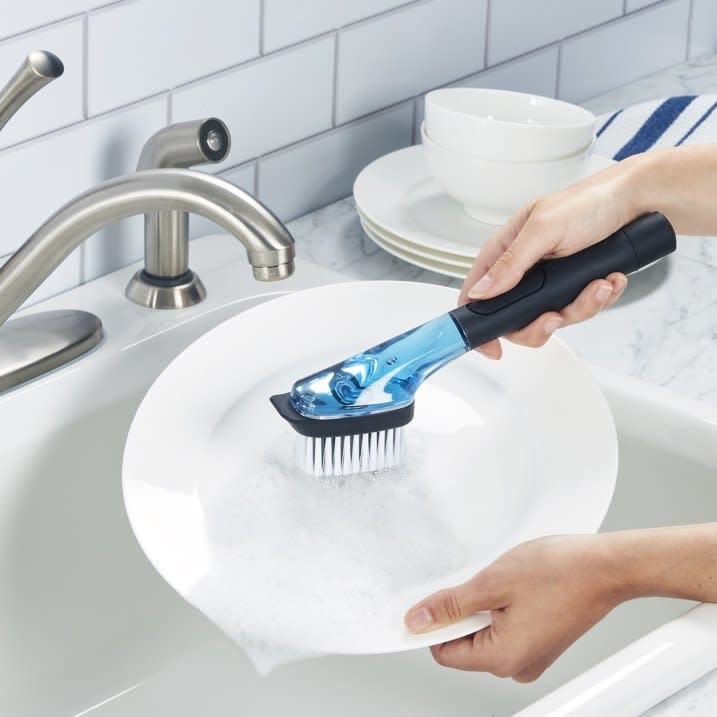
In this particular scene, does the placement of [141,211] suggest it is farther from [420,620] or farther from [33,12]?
[420,620]

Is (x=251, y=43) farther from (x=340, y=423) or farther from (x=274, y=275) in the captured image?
(x=340, y=423)

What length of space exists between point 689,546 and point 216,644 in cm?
49

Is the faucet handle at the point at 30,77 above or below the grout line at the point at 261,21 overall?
above

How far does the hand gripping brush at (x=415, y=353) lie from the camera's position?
3.06ft

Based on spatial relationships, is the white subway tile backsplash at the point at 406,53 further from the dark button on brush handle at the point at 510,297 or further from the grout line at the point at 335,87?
the dark button on brush handle at the point at 510,297

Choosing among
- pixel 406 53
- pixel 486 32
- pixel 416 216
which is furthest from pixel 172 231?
pixel 486 32

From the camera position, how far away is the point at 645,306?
1.23 metres

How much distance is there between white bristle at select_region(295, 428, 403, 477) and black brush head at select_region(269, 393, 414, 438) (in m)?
0.01

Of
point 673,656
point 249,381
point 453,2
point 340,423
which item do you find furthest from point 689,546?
point 453,2

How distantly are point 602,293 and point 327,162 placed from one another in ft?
1.56

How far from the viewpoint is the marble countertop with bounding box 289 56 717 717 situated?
1151 mm

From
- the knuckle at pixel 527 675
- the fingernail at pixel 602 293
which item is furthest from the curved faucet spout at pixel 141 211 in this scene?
the knuckle at pixel 527 675

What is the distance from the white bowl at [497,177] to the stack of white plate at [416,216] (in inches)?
1.1

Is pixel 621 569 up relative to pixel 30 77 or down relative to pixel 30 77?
down
